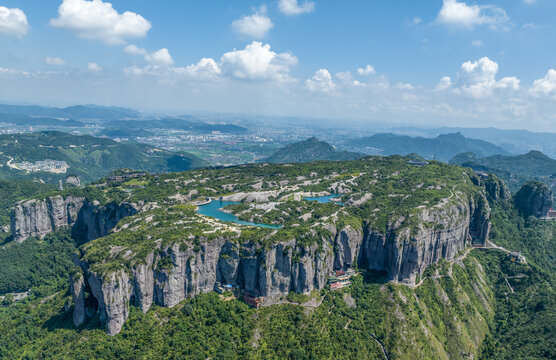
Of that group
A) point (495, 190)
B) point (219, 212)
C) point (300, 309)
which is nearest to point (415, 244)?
point (300, 309)

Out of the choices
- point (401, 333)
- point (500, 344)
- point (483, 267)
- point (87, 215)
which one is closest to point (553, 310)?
point (500, 344)

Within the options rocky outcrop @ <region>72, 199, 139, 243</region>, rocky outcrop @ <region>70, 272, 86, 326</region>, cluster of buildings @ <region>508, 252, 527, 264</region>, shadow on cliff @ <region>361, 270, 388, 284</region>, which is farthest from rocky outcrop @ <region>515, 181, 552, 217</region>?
rocky outcrop @ <region>70, 272, 86, 326</region>

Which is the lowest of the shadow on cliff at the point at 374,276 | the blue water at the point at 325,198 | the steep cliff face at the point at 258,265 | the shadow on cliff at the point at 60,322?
the shadow on cliff at the point at 60,322

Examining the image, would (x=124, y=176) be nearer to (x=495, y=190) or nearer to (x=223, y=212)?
(x=223, y=212)

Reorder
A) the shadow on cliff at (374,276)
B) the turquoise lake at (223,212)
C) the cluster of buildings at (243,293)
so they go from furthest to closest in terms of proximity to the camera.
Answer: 1. the turquoise lake at (223,212)
2. the shadow on cliff at (374,276)
3. the cluster of buildings at (243,293)

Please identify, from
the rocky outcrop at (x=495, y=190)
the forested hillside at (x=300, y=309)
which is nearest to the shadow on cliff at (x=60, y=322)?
the forested hillside at (x=300, y=309)

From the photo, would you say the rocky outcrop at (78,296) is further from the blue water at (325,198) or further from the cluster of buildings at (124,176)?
the cluster of buildings at (124,176)

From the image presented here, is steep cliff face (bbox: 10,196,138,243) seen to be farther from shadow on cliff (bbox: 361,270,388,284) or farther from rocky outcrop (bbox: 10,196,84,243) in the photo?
shadow on cliff (bbox: 361,270,388,284)
